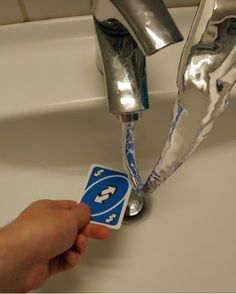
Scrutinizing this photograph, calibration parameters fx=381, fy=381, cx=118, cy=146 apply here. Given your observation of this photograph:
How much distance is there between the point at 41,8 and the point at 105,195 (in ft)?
0.73

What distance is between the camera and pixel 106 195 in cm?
44

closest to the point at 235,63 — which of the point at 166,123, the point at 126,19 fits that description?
the point at 126,19

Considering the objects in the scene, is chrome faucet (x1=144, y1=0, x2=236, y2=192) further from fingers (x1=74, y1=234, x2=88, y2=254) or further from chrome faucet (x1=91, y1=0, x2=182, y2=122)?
fingers (x1=74, y1=234, x2=88, y2=254)

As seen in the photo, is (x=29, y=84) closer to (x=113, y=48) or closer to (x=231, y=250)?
(x=113, y=48)

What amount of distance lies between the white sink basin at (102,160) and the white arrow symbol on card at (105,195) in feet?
0.15

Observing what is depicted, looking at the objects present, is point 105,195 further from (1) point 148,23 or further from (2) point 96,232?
(1) point 148,23

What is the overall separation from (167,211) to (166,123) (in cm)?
11

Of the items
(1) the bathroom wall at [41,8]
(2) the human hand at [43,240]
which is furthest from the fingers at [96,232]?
(1) the bathroom wall at [41,8]

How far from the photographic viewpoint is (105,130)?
0.45 meters

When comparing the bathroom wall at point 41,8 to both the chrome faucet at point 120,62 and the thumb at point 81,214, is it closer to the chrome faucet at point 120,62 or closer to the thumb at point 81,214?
the chrome faucet at point 120,62

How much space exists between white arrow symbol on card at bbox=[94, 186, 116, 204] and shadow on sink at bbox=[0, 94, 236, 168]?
0.05 m

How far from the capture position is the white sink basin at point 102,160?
0.41 m

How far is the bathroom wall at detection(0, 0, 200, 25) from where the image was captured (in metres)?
0.42

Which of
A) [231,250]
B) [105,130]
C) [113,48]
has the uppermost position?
[113,48]
